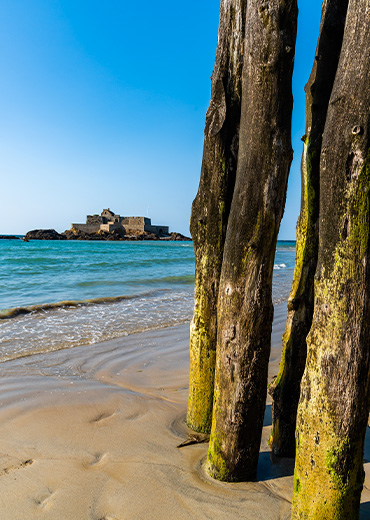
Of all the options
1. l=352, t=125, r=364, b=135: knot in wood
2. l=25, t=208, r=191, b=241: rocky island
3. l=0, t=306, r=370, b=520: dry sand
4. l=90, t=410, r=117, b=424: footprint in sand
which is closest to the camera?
l=352, t=125, r=364, b=135: knot in wood

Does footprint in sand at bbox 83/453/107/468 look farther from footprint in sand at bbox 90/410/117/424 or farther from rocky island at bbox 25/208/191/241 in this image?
rocky island at bbox 25/208/191/241

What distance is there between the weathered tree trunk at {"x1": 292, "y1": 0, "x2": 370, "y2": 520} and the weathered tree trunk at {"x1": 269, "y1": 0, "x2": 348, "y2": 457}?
69 centimetres

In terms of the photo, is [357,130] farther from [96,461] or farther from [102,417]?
[102,417]

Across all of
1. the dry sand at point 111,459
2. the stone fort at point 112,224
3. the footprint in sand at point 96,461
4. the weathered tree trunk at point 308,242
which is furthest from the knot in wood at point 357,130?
the stone fort at point 112,224

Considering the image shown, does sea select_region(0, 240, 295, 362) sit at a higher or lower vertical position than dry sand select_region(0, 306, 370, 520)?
lower

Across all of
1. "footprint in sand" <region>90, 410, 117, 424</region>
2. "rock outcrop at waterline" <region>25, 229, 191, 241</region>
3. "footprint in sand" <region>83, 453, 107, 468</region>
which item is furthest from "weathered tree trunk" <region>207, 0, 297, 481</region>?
"rock outcrop at waterline" <region>25, 229, 191, 241</region>

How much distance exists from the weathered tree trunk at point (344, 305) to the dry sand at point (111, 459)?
1.90ft

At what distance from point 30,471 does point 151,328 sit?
16.4 ft

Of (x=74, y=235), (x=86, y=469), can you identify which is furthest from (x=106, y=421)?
(x=74, y=235)

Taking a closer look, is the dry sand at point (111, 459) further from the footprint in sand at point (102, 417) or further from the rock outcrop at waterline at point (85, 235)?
the rock outcrop at waterline at point (85, 235)

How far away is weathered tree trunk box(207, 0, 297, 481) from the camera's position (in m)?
2.35

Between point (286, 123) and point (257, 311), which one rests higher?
point (286, 123)

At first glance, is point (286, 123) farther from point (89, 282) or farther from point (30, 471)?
point (89, 282)

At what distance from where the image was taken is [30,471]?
266cm
